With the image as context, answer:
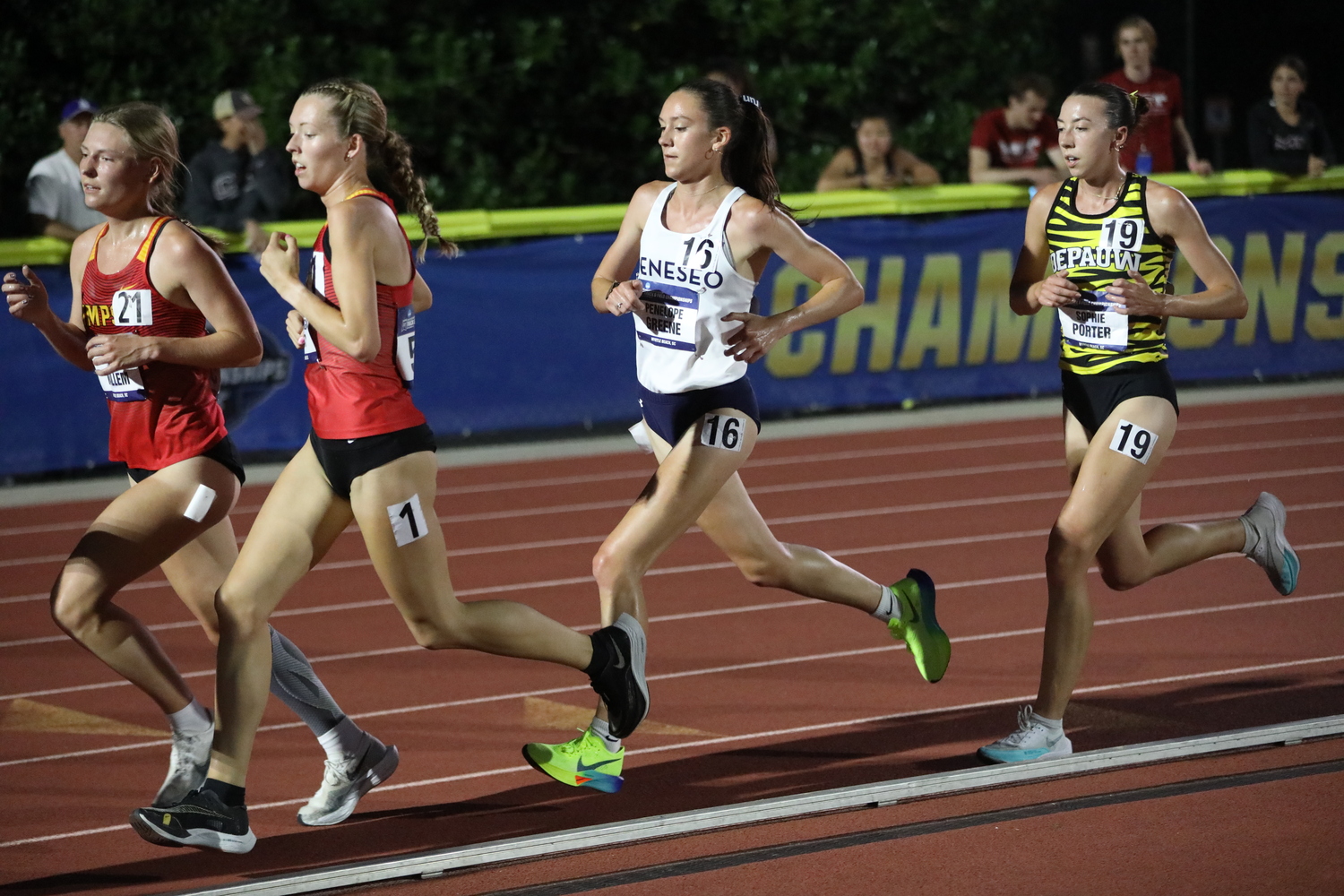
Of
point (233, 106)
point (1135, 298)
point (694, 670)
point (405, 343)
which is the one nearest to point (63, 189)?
point (233, 106)

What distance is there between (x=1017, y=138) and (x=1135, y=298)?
8183mm

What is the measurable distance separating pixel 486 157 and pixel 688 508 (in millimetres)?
13133

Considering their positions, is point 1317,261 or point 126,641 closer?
point 126,641

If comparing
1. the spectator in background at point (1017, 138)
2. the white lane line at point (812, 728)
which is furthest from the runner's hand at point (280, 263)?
the spectator in background at point (1017, 138)

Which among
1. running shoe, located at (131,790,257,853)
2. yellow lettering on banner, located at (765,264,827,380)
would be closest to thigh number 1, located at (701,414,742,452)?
running shoe, located at (131,790,257,853)

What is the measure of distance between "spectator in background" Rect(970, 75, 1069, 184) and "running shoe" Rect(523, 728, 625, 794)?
28.6 feet

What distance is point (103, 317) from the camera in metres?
4.76

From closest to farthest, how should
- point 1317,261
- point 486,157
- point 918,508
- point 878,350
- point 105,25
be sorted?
1. point 918,508
2. point 878,350
3. point 1317,261
4. point 105,25
5. point 486,157

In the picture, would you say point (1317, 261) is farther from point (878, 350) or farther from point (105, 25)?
point (105, 25)

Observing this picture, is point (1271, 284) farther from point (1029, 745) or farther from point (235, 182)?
point (1029, 745)

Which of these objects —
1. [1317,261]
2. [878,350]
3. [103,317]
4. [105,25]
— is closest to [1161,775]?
[103,317]

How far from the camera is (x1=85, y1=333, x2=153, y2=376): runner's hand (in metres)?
4.56

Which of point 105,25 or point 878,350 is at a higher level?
point 105,25

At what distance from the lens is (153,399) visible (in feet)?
15.5
